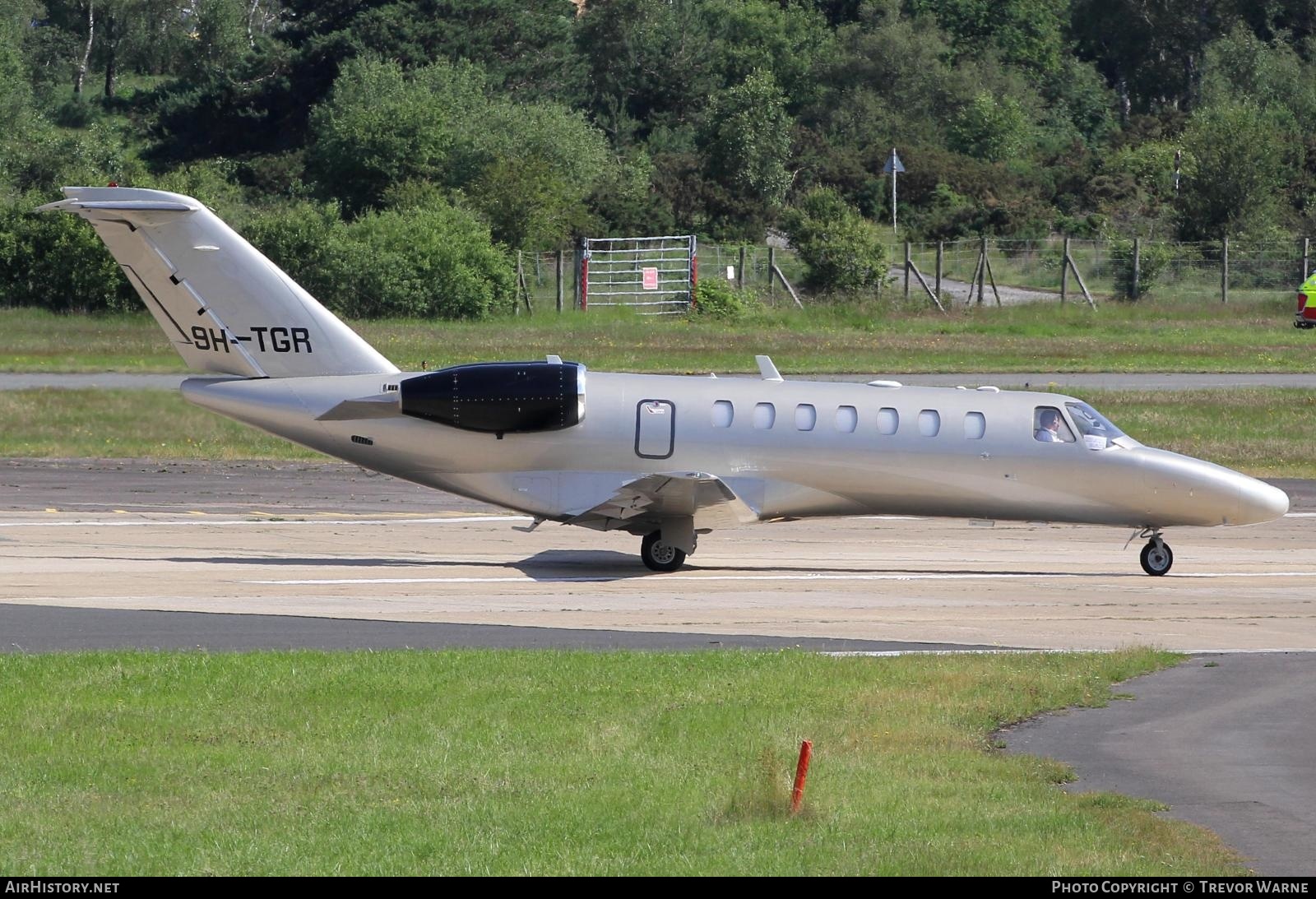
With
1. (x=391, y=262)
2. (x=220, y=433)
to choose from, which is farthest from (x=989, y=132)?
(x=220, y=433)

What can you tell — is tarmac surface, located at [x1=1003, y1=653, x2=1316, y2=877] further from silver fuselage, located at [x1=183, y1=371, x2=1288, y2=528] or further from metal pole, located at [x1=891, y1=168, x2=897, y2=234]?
metal pole, located at [x1=891, y1=168, x2=897, y2=234]

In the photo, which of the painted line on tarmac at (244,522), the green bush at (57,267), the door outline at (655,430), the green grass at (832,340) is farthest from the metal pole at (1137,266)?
the door outline at (655,430)

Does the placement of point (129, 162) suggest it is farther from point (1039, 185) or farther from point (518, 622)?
point (518, 622)

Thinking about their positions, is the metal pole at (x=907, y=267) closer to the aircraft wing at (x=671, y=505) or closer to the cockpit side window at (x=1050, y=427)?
the cockpit side window at (x=1050, y=427)

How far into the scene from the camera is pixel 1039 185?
266ft

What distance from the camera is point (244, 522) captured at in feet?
81.8

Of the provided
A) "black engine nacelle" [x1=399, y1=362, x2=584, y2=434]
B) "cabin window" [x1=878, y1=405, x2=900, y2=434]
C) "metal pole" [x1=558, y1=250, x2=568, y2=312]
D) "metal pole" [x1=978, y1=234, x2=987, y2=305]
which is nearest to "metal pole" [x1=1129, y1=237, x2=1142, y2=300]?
"metal pole" [x1=978, y1=234, x2=987, y2=305]

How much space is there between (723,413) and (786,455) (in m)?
0.97

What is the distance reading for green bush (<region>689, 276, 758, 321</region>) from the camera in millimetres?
58656

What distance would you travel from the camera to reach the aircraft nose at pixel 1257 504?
21734 mm

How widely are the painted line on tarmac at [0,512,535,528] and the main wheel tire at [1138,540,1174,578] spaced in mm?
8338

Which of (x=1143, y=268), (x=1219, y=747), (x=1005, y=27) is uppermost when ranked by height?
(x=1005, y=27)

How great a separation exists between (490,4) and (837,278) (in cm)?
3631

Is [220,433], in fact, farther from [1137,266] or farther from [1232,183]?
[1232,183]
